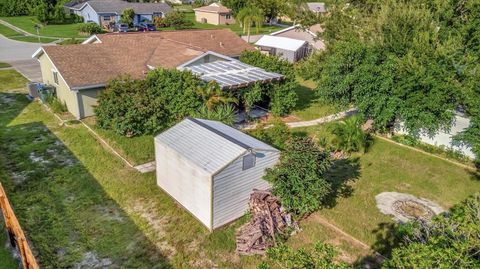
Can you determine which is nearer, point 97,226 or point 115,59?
point 97,226

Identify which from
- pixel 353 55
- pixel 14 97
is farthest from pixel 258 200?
pixel 14 97

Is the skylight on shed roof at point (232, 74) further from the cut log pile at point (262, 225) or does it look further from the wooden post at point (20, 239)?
the wooden post at point (20, 239)

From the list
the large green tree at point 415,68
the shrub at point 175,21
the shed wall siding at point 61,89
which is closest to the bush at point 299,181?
the large green tree at point 415,68

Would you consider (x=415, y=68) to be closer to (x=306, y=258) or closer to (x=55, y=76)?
(x=306, y=258)

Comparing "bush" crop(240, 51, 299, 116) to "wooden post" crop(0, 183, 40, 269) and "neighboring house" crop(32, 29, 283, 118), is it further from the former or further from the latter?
"wooden post" crop(0, 183, 40, 269)

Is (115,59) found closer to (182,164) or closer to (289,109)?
(289,109)

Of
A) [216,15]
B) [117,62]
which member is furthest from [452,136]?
[216,15]
